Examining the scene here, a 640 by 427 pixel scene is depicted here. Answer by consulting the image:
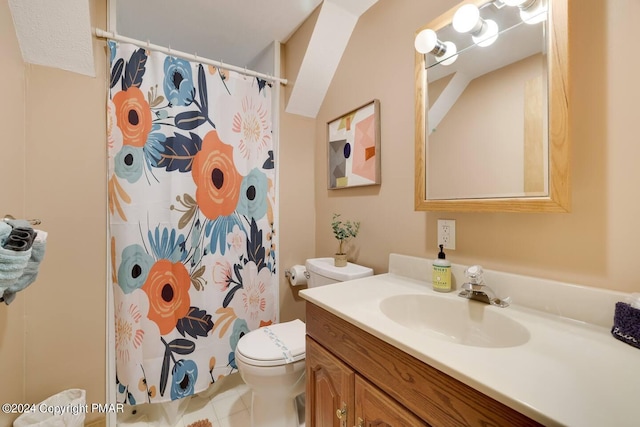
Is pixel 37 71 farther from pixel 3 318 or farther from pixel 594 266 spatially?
pixel 594 266

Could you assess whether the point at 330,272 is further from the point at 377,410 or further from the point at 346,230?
the point at 377,410

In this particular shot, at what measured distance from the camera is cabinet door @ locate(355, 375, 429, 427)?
0.64 metres

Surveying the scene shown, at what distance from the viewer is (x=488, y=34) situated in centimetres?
93

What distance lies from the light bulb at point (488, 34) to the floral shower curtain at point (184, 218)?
1.27 metres

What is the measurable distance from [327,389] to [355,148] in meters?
1.19

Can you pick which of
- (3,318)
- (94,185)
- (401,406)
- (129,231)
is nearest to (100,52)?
(94,185)

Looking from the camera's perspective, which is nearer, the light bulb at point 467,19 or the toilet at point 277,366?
the light bulb at point 467,19

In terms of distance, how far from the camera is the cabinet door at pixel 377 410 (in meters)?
0.64

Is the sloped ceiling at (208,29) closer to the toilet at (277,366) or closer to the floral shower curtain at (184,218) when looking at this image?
the floral shower curtain at (184,218)

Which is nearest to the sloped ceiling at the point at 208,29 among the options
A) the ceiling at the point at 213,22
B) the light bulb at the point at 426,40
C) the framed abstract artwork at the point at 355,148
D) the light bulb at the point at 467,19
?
the ceiling at the point at 213,22

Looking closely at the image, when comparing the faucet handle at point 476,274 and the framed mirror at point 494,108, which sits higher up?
the framed mirror at point 494,108

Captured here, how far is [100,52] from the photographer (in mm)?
1347

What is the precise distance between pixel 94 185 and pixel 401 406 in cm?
165

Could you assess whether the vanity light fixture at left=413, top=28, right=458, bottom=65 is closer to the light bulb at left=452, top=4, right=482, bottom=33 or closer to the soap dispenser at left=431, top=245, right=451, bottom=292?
the light bulb at left=452, top=4, right=482, bottom=33
